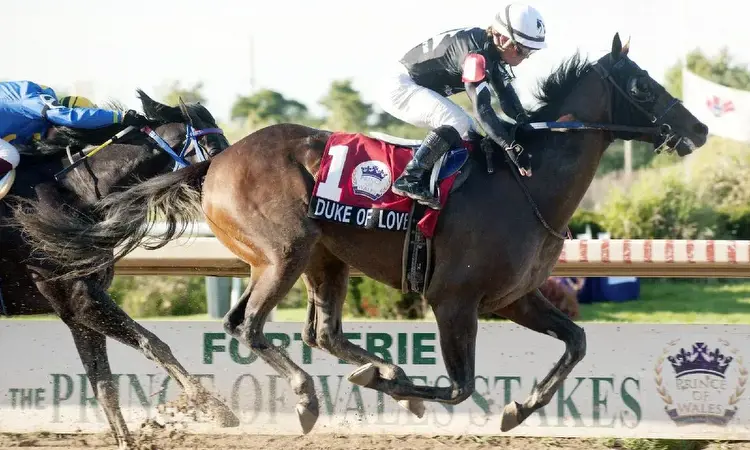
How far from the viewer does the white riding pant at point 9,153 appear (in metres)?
5.86

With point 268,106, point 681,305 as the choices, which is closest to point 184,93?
point 268,106

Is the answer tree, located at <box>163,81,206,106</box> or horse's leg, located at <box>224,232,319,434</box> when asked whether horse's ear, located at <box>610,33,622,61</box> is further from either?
tree, located at <box>163,81,206,106</box>

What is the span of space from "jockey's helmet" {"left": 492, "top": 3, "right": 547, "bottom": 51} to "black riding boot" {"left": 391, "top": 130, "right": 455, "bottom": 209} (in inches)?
24.3

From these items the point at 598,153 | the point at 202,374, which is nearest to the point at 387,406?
the point at 202,374

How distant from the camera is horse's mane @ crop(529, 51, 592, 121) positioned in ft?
17.6

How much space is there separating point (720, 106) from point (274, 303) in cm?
2107

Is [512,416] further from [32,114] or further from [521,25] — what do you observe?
[32,114]

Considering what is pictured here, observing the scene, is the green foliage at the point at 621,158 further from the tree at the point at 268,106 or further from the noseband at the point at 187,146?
the noseband at the point at 187,146

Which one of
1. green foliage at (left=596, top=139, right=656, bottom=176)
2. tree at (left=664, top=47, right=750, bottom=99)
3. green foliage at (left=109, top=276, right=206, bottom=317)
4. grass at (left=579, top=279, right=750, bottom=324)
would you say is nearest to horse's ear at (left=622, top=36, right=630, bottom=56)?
grass at (left=579, top=279, right=750, bottom=324)

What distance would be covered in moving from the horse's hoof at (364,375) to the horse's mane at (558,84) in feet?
4.93

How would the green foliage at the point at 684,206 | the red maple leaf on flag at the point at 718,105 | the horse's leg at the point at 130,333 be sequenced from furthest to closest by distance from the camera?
1. the red maple leaf on flag at the point at 718,105
2. the green foliage at the point at 684,206
3. the horse's leg at the point at 130,333

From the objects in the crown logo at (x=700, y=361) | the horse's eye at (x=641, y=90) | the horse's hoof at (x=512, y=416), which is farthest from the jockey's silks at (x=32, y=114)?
the crown logo at (x=700, y=361)

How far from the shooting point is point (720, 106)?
24406mm

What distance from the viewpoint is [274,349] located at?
5.38m
